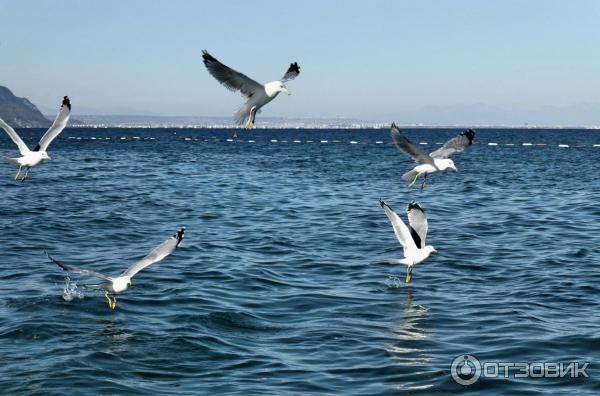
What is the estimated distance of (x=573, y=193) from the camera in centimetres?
3628

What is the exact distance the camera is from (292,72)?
1538 cm

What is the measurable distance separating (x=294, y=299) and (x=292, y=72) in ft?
14.0

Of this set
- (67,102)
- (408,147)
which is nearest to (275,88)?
(408,147)

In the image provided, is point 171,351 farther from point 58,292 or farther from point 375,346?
point 58,292

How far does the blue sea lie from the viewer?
11.2 m

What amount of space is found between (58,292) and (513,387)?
919cm

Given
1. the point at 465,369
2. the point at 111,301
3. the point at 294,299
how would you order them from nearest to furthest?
the point at 465,369, the point at 111,301, the point at 294,299

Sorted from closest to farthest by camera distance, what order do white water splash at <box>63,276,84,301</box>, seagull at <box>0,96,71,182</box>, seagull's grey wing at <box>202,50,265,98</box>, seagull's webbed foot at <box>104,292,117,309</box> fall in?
seagull's webbed foot at <box>104,292,117,309</box>
seagull's grey wing at <box>202,50,265,98</box>
white water splash at <box>63,276,84,301</box>
seagull at <box>0,96,71,182</box>

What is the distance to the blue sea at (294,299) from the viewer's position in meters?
11.2

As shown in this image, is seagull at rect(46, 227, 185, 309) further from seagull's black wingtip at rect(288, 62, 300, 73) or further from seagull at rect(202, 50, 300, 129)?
seagull's black wingtip at rect(288, 62, 300, 73)

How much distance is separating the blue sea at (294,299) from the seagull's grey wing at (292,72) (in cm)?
388

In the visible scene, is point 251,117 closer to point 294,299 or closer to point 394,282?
point 294,299

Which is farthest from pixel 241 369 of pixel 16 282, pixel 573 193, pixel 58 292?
pixel 573 193

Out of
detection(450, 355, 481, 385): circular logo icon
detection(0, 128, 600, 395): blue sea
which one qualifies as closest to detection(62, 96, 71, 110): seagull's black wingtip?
detection(0, 128, 600, 395): blue sea
